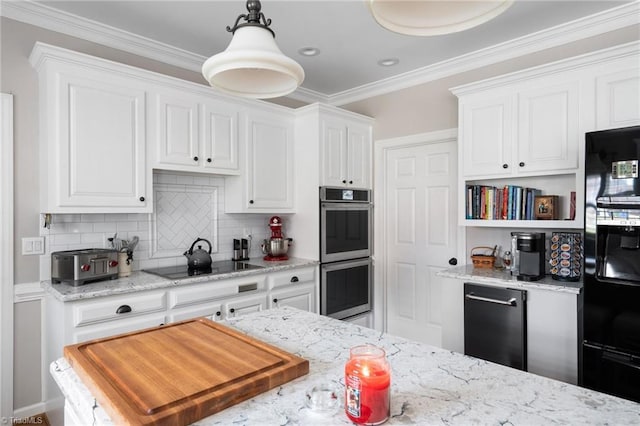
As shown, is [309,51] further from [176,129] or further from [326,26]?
[176,129]

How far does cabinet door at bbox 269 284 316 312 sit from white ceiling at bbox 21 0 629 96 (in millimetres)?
2008

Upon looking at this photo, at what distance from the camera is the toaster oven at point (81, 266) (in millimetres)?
2352

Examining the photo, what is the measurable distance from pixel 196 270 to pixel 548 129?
2755mm

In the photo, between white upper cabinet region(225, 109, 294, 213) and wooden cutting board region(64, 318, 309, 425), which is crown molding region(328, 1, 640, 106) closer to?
white upper cabinet region(225, 109, 294, 213)

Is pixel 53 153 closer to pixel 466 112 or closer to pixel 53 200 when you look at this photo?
pixel 53 200

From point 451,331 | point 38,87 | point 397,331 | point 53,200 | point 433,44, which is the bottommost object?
point 397,331

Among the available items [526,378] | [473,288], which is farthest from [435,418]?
[473,288]

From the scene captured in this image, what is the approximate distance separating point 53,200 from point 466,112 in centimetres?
295

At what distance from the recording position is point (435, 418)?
902mm

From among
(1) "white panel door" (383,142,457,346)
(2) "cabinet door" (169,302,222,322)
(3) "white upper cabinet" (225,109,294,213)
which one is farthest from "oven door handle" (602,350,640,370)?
(3) "white upper cabinet" (225,109,294,213)

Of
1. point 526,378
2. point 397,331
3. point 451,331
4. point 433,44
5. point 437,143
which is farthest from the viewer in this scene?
point 397,331

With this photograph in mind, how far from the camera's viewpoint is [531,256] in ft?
8.52

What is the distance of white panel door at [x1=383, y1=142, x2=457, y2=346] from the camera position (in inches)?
139

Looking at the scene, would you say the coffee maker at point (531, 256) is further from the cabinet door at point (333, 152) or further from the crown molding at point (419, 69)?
the cabinet door at point (333, 152)
